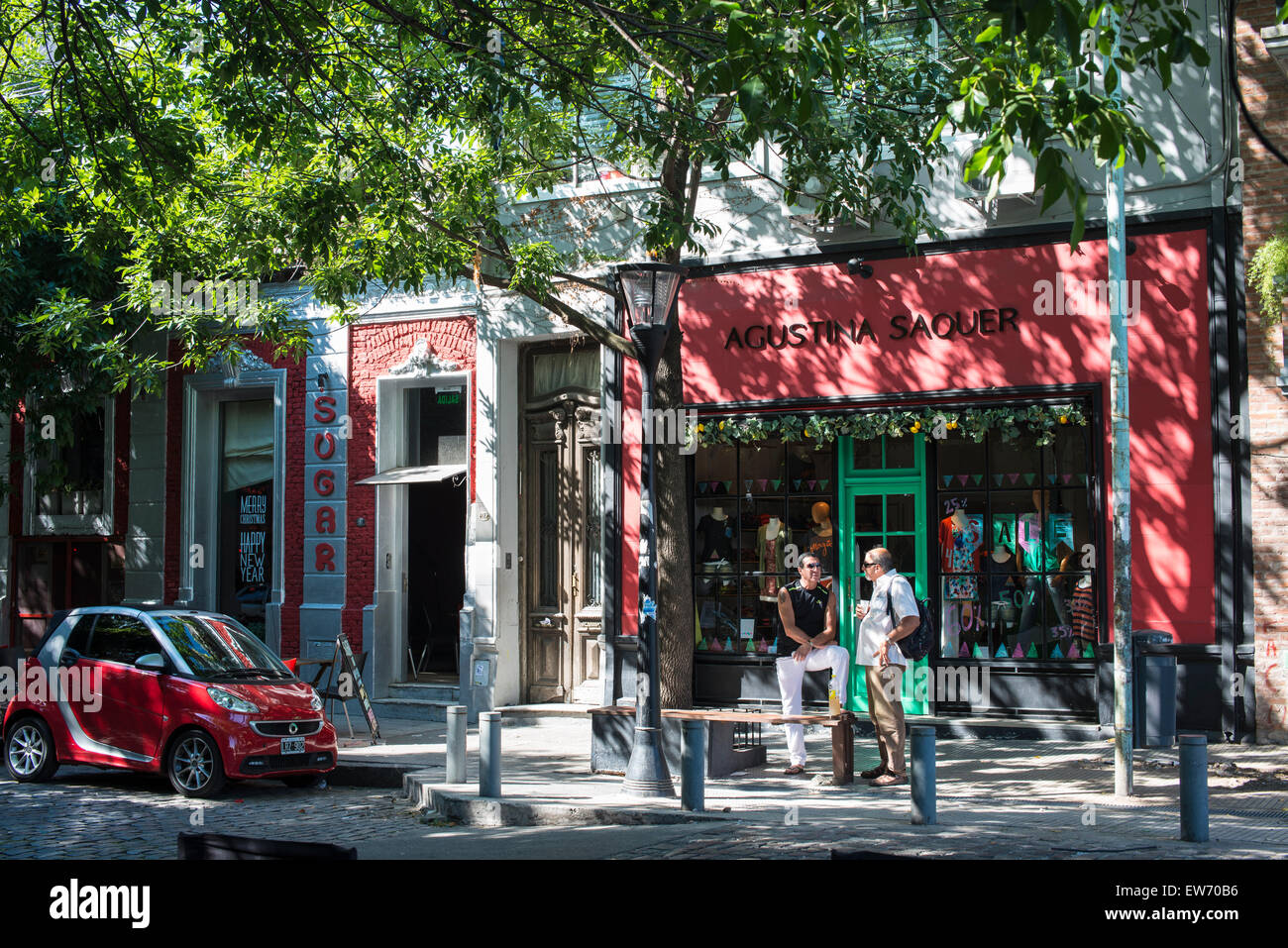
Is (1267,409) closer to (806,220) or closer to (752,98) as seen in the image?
(806,220)

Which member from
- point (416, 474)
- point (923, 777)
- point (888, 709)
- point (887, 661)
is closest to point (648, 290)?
point (887, 661)

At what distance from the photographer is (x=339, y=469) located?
17.4m

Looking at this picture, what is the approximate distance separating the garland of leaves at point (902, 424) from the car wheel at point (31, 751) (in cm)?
731

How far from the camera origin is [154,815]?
10.3 metres

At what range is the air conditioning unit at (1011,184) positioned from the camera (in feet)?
42.5

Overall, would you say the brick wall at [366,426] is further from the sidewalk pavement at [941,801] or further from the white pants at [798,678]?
the white pants at [798,678]

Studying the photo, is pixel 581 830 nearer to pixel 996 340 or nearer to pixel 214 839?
pixel 214 839

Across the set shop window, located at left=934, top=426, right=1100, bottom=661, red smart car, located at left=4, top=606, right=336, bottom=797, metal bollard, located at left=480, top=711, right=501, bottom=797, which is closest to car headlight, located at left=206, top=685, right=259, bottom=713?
red smart car, located at left=4, top=606, right=336, bottom=797

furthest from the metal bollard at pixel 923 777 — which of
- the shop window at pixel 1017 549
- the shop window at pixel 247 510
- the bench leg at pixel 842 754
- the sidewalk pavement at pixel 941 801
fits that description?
the shop window at pixel 247 510

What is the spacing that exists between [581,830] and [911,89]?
264 inches

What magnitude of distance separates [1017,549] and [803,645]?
11.3 feet

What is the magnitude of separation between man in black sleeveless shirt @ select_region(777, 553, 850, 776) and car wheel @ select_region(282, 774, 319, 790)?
14.4ft

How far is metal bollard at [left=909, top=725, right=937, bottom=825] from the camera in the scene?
8.54 m
